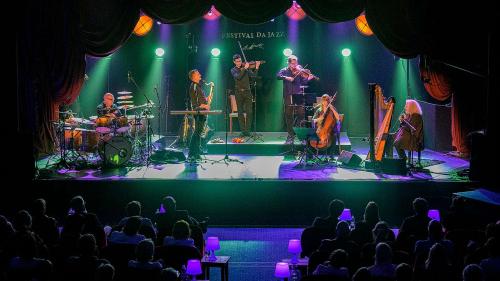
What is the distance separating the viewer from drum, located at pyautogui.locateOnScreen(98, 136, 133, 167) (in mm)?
14375

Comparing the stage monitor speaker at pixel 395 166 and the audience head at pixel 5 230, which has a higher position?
the stage monitor speaker at pixel 395 166

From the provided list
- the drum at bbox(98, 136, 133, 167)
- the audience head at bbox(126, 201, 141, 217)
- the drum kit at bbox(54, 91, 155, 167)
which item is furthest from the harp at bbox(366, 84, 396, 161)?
the audience head at bbox(126, 201, 141, 217)

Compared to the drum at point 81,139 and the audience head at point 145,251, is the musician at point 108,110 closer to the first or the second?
the drum at point 81,139

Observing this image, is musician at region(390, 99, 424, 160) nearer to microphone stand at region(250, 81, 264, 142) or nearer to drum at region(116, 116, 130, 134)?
microphone stand at region(250, 81, 264, 142)

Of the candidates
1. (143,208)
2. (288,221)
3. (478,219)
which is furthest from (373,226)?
Answer: (143,208)

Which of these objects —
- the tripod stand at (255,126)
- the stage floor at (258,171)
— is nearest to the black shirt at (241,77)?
the tripod stand at (255,126)

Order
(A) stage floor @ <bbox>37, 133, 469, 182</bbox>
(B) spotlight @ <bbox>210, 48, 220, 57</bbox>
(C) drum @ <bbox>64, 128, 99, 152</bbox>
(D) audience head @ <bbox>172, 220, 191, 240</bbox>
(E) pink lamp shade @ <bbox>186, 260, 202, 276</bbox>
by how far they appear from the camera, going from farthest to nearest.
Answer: (B) spotlight @ <bbox>210, 48, 220, 57</bbox> < (C) drum @ <bbox>64, 128, 99, 152</bbox> < (A) stage floor @ <bbox>37, 133, 469, 182</bbox> < (D) audience head @ <bbox>172, 220, 191, 240</bbox> < (E) pink lamp shade @ <bbox>186, 260, 202, 276</bbox>

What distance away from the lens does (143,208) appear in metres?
13.0

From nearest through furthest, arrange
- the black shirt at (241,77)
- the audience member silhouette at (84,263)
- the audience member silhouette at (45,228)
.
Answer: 1. the audience member silhouette at (84,263)
2. the audience member silhouette at (45,228)
3. the black shirt at (241,77)

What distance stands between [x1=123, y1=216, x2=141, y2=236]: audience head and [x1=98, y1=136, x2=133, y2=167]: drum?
5950 mm

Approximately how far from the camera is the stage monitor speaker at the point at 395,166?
1349 centimetres

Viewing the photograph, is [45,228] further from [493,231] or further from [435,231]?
[493,231]

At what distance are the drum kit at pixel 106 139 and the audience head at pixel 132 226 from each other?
234 inches

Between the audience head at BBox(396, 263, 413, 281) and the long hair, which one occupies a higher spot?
the long hair
